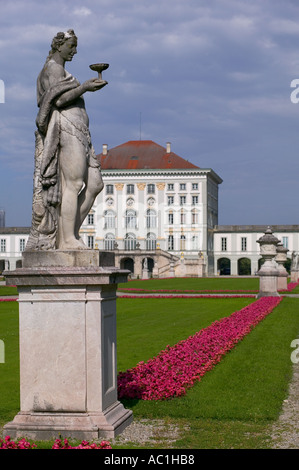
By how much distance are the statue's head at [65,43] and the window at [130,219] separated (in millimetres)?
82715

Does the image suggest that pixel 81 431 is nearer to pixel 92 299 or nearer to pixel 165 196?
pixel 92 299

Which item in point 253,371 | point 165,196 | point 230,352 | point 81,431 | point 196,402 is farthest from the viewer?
point 165,196

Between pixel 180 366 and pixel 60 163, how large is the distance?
3.92m

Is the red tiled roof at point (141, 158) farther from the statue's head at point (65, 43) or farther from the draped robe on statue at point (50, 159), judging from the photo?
the draped robe on statue at point (50, 159)

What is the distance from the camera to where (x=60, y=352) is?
5863 mm

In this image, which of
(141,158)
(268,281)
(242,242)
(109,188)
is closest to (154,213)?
(109,188)

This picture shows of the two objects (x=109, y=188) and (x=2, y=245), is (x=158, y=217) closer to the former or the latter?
(x=109, y=188)

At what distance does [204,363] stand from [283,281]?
20283mm

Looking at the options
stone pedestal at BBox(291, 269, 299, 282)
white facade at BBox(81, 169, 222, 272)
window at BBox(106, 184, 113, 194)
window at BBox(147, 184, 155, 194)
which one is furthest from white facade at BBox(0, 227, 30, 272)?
stone pedestal at BBox(291, 269, 299, 282)

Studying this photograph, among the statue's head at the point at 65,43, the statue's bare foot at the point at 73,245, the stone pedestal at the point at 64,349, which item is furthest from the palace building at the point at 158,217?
the stone pedestal at the point at 64,349

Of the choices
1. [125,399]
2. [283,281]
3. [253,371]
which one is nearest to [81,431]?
[125,399]

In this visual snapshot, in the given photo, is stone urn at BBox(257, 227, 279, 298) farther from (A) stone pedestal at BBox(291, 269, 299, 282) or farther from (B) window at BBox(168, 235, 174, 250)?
(B) window at BBox(168, 235, 174, 250)

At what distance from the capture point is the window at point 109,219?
295 feet

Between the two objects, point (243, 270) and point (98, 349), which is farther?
point (243, 270)
